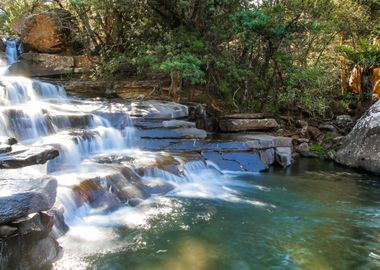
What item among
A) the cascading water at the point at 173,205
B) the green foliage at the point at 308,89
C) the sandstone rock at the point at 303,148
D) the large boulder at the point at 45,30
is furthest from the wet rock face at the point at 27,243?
the large boulder at the point at 45,30

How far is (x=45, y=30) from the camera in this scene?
47.1 feet

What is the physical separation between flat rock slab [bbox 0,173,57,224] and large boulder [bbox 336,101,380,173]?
27.4 ft

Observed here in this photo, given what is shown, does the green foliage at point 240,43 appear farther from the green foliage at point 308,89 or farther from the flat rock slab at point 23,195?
the flat rock slab at point 23,195

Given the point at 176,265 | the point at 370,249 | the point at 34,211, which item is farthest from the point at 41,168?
the point at 370,249

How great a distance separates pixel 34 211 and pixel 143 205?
266cm

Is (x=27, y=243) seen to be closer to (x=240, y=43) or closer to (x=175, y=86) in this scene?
(x=175, y=86)

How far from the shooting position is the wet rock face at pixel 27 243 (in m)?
4.15

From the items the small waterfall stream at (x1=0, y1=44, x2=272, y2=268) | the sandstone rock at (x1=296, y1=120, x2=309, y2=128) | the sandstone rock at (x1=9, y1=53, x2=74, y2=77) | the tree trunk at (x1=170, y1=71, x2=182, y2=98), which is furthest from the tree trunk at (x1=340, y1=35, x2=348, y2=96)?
the sandstone rock at (x1=9, y1=53, x2=74, y2=77)

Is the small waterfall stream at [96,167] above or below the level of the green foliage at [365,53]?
below

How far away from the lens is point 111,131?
373 inches

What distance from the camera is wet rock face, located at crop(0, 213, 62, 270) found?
13.6 ft

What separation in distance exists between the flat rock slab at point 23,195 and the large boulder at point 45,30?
10.9 metres

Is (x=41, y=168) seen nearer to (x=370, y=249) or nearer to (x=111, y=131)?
(x=111, y=131)

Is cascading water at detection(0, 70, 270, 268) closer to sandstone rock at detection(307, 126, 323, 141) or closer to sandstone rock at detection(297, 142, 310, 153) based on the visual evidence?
sandstone rock at detection(297, 142, 310, 153)
